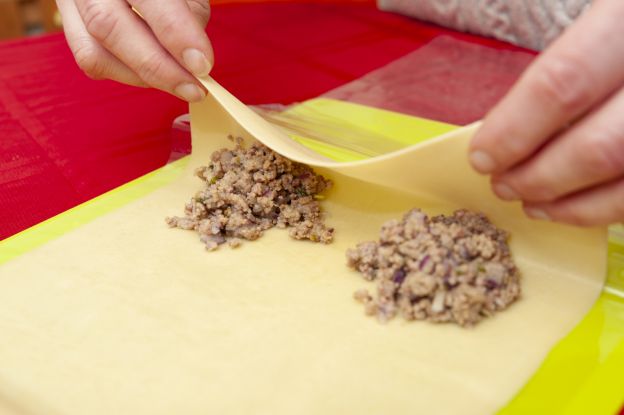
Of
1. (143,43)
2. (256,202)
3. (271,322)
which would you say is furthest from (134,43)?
(271,322)

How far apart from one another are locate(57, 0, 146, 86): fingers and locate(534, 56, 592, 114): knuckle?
83 centimetres

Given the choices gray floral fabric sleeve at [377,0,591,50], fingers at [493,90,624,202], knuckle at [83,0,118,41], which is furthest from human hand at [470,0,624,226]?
gray floral fabric sleeve at [377,0,591,50]

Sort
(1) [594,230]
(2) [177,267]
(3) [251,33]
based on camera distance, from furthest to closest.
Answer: (3) [251,33]
(2) [177,267]
(1) [594,230]

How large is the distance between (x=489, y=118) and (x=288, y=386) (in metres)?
0.44

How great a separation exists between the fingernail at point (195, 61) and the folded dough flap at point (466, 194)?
165 millimetres

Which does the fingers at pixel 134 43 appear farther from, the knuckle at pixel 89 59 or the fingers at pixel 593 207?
the fingers at pixel 593 207

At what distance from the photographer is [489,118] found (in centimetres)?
83

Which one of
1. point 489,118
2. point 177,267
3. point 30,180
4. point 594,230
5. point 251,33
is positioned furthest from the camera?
point 251,33

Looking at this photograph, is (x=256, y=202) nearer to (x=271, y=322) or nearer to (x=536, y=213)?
(x=271, y=322)

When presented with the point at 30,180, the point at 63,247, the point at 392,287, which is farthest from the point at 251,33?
the point at 392,287

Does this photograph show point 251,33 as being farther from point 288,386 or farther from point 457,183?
point 288,386

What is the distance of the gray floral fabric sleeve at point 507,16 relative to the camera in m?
1.94

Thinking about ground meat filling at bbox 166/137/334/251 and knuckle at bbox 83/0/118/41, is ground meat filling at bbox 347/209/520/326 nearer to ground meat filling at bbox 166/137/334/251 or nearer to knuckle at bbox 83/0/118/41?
ground meat filling at bbox 166/137/334/251

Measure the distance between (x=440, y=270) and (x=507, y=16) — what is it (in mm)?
1369
